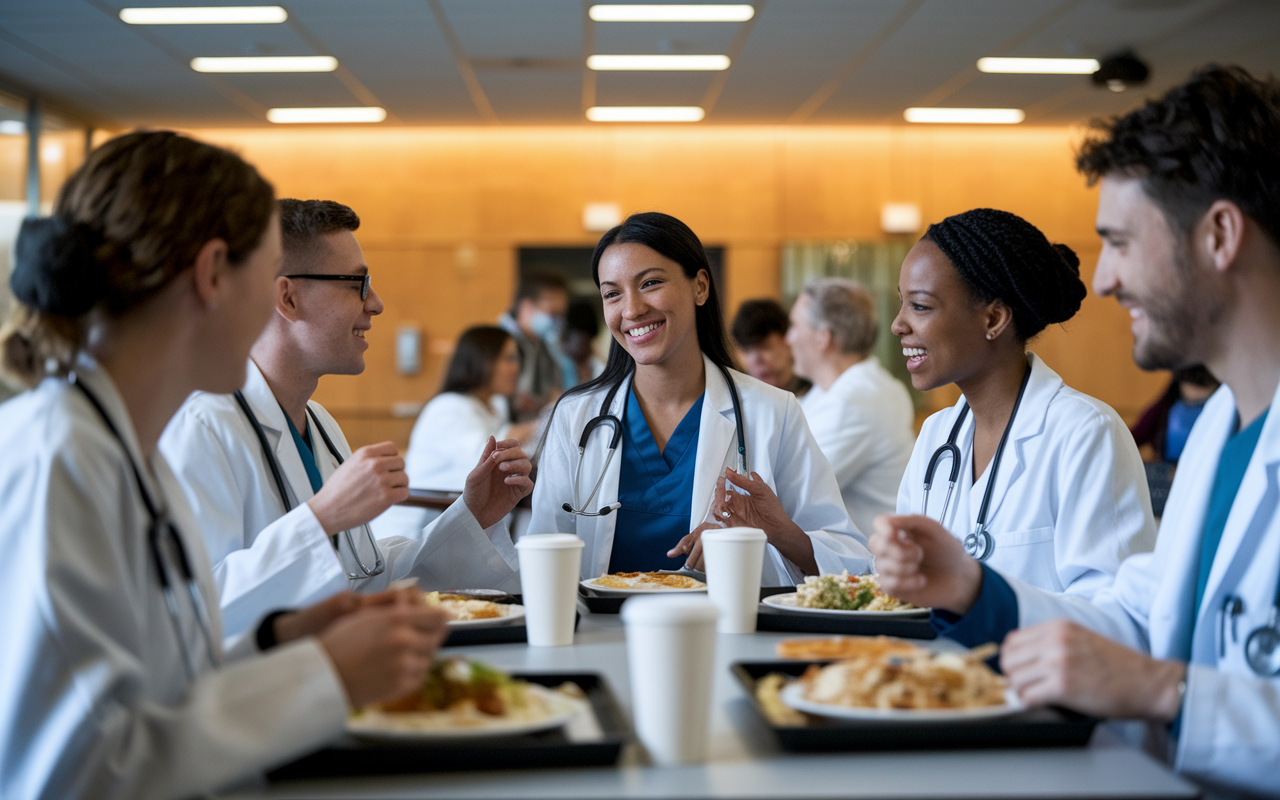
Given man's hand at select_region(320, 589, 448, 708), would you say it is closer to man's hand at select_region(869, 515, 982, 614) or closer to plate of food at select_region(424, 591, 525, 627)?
plate of food at select_region(424, 591, 525, 627)

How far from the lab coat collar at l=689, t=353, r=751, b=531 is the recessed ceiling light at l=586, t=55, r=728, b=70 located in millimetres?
5102

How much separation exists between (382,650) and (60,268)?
0.54 meters

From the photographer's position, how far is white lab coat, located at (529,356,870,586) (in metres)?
2.55

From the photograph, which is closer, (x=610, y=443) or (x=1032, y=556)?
(x=1032, y=556)

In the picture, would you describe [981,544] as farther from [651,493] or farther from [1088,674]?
[1088,674]

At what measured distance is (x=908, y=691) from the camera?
1150 mm

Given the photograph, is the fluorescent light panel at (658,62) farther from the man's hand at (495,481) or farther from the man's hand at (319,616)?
the man's hand at (319,616)

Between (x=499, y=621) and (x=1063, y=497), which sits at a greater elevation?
(x=1063, y=497)

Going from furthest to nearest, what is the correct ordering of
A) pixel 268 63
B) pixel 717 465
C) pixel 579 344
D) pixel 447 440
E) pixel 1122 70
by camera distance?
pixel 268 63, pixel 579 344, pixel 1122 70, pixel 447 440, pixel 717 465

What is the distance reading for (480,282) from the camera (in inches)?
393

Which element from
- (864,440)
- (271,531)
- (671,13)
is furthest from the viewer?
(671,13)

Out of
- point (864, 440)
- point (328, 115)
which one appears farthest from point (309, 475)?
point (328, 115)

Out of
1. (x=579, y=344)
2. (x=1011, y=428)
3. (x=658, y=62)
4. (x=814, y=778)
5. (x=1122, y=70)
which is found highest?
(x=658, y=62)

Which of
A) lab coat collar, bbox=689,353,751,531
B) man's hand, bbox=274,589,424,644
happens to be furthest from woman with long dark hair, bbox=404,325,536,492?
man's hand, bbox=274,589,424,644
